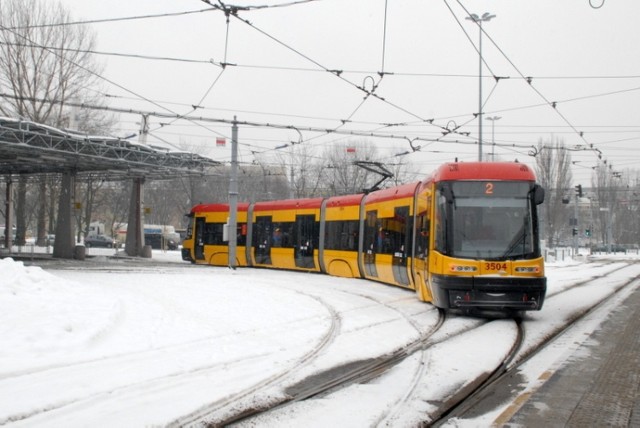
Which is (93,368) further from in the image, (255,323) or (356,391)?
A: (255,323)

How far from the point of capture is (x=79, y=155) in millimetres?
29625

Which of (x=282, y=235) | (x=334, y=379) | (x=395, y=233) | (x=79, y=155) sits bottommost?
(x=334, y=379)

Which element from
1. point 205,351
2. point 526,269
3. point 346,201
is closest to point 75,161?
point 346,201

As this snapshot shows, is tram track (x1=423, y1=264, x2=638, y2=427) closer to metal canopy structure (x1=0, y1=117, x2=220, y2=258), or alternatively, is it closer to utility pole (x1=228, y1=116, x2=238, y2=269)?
utility pole (x1=228, y1=116, x2=238, y2=269)

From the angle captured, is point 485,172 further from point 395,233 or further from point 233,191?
point 233,191

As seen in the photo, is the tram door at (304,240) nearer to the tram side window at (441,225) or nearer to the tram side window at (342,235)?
the tram side window at (342,235)

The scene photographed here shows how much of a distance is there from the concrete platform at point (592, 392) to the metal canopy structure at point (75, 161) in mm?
22736

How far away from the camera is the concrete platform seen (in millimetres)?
6316

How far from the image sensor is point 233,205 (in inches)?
1043

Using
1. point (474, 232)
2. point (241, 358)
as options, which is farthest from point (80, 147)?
point (241, 358)

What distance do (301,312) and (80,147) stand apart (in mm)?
19675

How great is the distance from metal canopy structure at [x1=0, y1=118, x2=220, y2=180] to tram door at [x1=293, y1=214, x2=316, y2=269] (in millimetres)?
8884

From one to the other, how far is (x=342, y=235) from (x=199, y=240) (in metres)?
11.5

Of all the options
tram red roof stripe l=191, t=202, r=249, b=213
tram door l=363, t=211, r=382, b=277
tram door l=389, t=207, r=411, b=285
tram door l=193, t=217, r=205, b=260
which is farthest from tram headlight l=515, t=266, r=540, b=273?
tram door l=193, t=217, r=205, b=260
